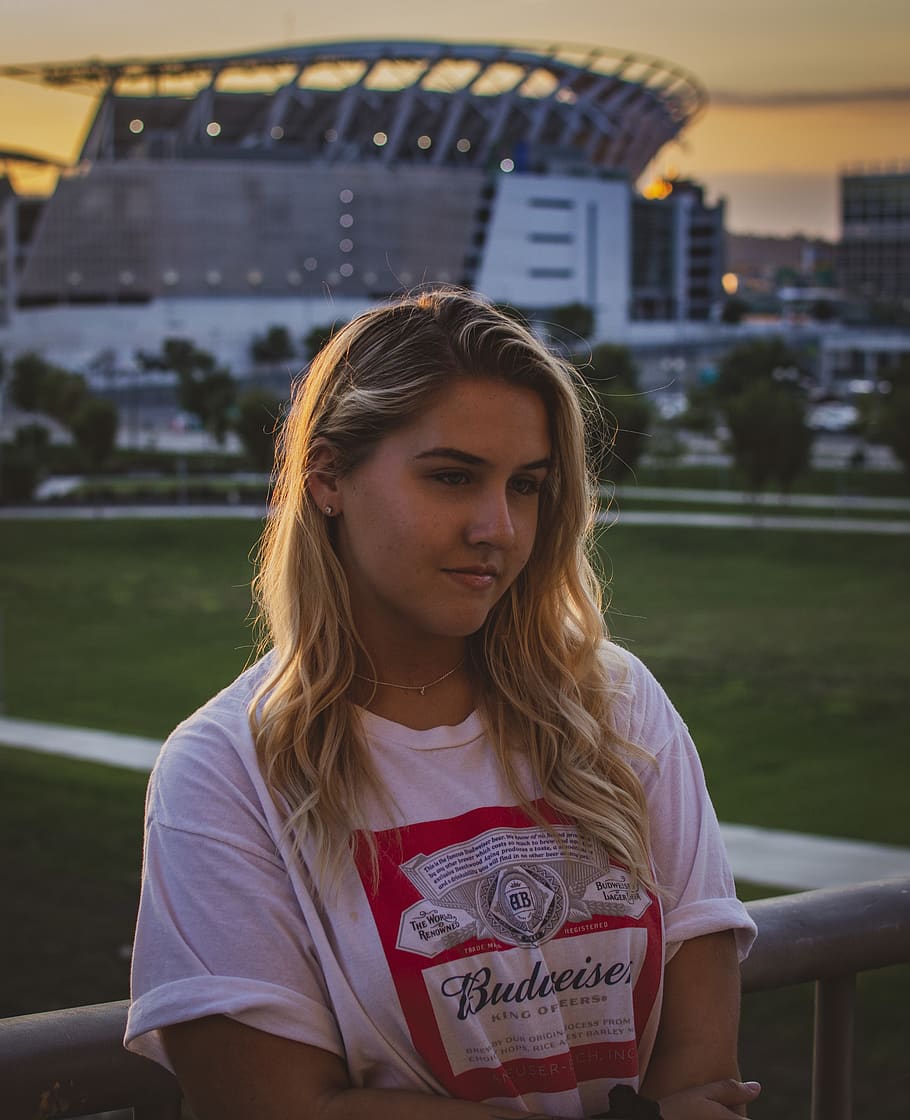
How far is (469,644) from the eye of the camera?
1927 mm

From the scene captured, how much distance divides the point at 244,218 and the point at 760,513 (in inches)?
2756

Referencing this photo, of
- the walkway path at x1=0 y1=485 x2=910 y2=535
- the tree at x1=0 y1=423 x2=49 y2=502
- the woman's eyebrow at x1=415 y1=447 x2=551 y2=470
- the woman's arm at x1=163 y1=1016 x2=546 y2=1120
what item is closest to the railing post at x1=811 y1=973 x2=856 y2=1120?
the woman's arm at x1=163 y1=1016 x2=546 y2=1120

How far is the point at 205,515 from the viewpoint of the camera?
35.0 m

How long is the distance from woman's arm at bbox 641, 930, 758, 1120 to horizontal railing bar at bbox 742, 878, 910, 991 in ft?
0.33

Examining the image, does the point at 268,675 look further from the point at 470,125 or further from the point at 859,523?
the point at 470,125

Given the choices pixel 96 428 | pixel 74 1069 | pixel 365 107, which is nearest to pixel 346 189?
pixel 365 107

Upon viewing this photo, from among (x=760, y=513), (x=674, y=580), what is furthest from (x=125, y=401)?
(x=674, y=580)

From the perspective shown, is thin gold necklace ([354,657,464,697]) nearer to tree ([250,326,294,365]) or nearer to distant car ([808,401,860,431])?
distant car ([808,401,860,431])

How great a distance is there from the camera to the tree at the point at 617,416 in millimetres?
2266

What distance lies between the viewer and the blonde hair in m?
1.66

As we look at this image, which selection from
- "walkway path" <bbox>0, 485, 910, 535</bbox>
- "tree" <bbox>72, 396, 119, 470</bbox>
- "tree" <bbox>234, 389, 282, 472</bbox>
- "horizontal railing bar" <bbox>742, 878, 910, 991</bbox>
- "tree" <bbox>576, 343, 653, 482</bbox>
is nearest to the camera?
"horizontal railing bar" <bbox>742, 878, 910, 991</bbox>

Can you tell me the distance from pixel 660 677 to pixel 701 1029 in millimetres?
18153

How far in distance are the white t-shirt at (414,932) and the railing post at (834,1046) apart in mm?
317

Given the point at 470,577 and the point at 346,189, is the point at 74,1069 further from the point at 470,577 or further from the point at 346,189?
the point at 346,189
